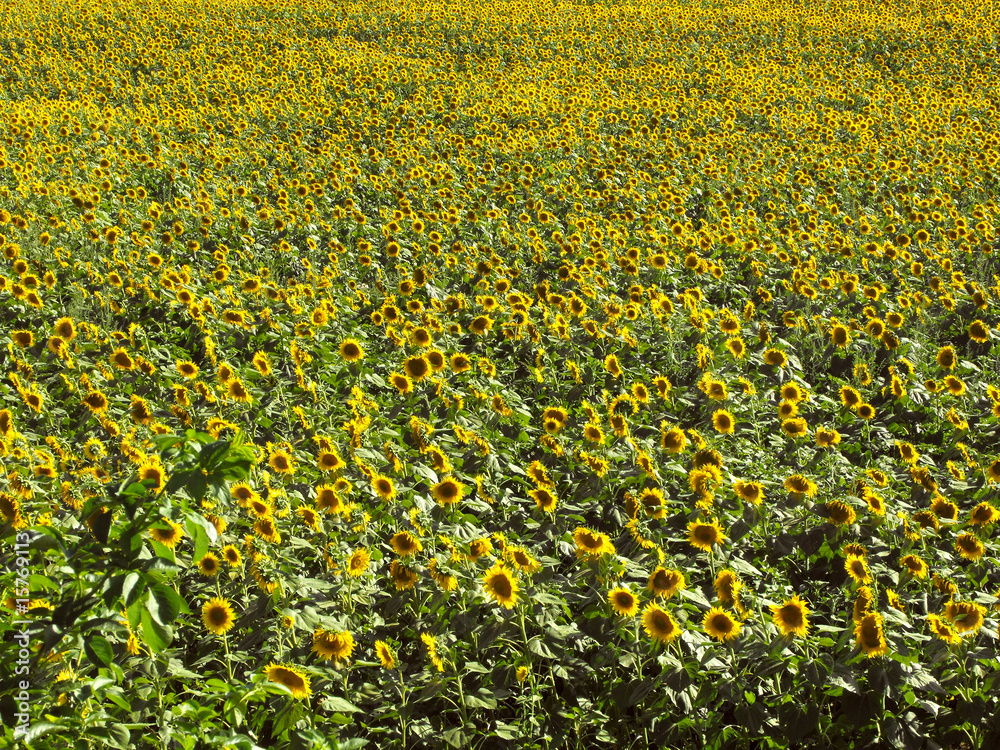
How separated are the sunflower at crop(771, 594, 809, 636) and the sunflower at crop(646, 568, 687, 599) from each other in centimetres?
38

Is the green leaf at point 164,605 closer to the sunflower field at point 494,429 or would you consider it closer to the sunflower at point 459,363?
the sunflower field at point 494,429

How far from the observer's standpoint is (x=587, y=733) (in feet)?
9.59

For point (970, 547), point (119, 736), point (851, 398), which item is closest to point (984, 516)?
point (970, 547)

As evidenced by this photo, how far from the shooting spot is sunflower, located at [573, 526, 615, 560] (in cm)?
307

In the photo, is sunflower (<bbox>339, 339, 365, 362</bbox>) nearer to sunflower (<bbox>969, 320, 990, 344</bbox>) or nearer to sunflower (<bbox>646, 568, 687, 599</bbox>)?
sunflower (<bbox>646, 568, 687, 599</bbox>)

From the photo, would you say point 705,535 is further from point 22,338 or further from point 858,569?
point 22,338

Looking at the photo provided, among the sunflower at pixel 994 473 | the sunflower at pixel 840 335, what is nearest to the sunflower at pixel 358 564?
the sunflower at pixel 994 473

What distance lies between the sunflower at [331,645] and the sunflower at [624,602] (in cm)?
105

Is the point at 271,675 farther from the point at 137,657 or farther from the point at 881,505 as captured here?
the point at 881,505

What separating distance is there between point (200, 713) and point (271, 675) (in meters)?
0.39

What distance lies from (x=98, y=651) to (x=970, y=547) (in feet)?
11.0

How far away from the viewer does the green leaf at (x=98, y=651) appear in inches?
71.7

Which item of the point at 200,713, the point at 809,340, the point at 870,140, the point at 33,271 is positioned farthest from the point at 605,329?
the point at 870,140

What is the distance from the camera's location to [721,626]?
2834 millimetres
